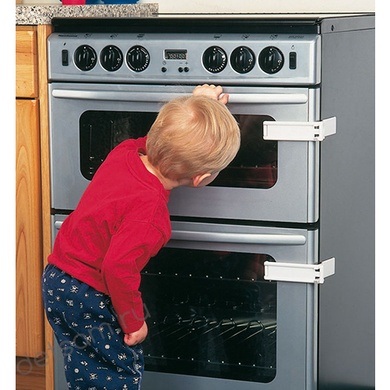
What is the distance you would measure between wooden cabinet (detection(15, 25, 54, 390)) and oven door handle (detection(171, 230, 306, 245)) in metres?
0.39

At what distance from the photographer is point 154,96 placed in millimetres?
1908

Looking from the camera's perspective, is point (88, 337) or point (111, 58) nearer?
point (88, 337)

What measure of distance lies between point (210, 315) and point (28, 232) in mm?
527

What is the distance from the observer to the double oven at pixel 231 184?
→ 5.92 ft

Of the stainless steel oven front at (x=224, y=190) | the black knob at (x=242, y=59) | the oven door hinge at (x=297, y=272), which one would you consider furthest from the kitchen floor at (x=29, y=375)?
the black knob at (x=242, y=59)

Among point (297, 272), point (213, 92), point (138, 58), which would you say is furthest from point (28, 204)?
point (297, 272)

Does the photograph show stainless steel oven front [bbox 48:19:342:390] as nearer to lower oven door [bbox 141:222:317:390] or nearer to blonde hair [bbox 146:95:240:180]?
lower oven door [bbox 141:222:317:390]

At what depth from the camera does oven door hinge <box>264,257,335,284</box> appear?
1836 mm

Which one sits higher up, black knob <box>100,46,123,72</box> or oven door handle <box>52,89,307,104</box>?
black knob <box>100,46,123,72</box>

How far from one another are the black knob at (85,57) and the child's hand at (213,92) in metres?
0.29

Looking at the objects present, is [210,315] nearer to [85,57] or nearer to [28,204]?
[28,204]

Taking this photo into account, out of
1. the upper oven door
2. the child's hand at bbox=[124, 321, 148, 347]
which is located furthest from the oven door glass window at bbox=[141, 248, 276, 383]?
the child's hand at bbox=[124, 321, 148, 347]
